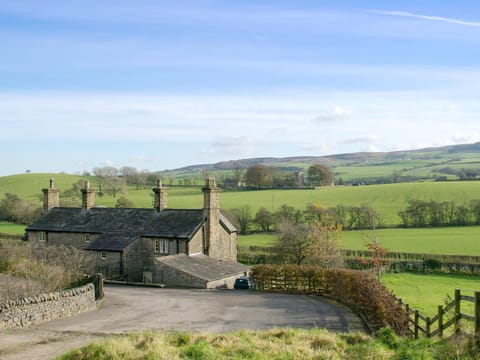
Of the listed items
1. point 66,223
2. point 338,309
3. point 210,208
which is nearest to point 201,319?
point 338,309

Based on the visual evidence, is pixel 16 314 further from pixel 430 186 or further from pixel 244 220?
pixel 430 186

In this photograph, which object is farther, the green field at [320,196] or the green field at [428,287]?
the green field at [320,196]

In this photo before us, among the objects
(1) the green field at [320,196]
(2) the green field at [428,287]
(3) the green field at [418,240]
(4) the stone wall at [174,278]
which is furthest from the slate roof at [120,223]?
(1) the green field at [320,196]

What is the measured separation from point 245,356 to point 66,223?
44.5 meters

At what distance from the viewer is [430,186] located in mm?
123375

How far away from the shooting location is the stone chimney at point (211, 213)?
4856 centimetres

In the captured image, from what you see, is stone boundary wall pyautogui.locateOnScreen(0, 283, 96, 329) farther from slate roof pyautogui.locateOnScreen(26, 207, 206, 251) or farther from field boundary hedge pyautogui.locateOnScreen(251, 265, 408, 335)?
slate roof pyautogui.locateOnScreen(26, 207, 206, 251)

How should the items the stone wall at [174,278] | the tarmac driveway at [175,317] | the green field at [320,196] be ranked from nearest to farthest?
1. the tarmac driveway at [175,317]
2. the stone wall at [174,278]
3. the green field at [320,196]

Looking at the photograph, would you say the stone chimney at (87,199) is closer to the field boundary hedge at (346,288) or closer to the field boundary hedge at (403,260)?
the field boundary hedge at (403,260)

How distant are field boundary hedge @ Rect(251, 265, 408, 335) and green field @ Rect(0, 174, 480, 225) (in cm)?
5468

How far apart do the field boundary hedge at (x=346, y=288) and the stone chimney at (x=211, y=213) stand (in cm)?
785

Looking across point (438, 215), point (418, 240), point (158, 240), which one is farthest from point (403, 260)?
point (158, 240)

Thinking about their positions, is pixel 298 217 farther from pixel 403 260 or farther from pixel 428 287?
pixel 428 287

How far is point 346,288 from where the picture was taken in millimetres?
34031
